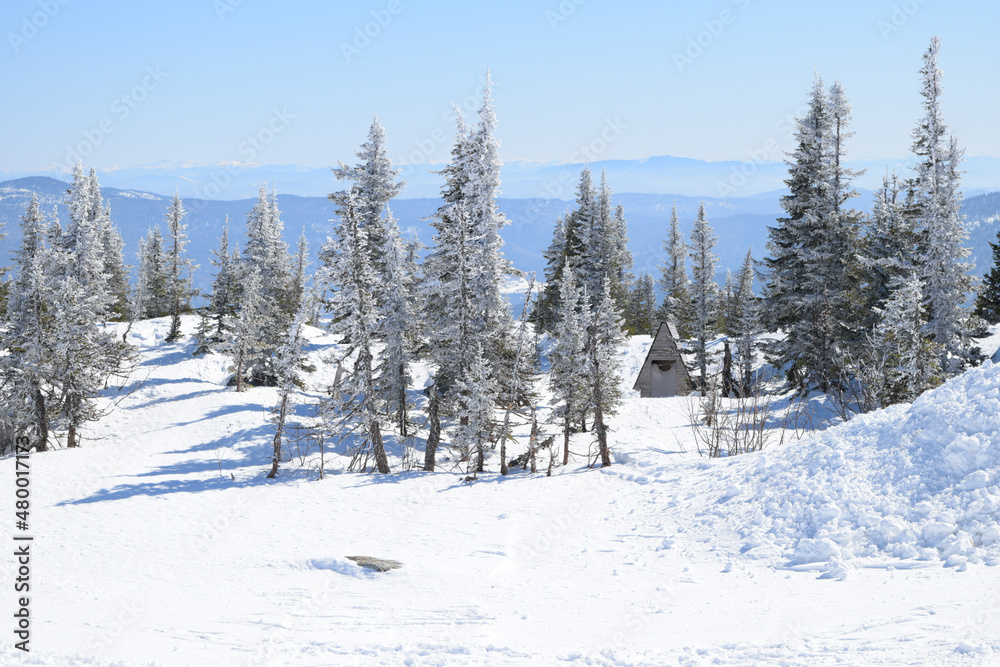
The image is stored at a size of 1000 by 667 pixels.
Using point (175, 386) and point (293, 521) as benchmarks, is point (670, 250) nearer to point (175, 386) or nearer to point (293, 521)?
point (175, 386)

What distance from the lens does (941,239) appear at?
2878cm

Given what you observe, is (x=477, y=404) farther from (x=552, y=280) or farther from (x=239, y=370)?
(x=552, y=280)

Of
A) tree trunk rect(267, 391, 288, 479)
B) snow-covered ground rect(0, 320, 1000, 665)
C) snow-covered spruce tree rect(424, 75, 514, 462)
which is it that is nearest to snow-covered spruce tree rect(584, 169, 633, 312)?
snow-covered spruce tree rect(424, 75, 514, 462)

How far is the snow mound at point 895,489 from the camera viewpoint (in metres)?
12.8

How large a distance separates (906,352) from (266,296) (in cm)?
3658

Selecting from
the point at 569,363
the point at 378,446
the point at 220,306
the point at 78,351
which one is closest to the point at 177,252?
the point at 220,306

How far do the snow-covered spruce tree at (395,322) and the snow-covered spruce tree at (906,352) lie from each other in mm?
17957

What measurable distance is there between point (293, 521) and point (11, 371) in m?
19.3

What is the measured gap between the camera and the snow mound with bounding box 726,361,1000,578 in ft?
42.1

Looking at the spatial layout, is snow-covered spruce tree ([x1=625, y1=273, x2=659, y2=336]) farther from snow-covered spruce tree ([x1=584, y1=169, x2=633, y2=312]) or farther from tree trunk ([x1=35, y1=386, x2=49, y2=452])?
tree trunk ([x1=35, y1=386, x2=49, y2=452])

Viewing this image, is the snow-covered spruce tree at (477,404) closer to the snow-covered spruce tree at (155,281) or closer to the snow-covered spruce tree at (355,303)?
the snow-covered spruce tree at (355,303)

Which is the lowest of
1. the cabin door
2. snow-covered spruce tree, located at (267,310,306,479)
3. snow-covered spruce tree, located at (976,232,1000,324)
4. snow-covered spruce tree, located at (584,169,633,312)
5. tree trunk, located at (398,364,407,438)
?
the cabin door

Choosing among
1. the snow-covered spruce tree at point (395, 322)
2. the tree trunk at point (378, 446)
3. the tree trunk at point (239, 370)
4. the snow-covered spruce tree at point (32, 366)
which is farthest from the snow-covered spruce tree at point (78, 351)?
the tree trunk at point (378, 446)

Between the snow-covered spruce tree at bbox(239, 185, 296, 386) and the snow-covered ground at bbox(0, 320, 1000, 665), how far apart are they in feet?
59.0
